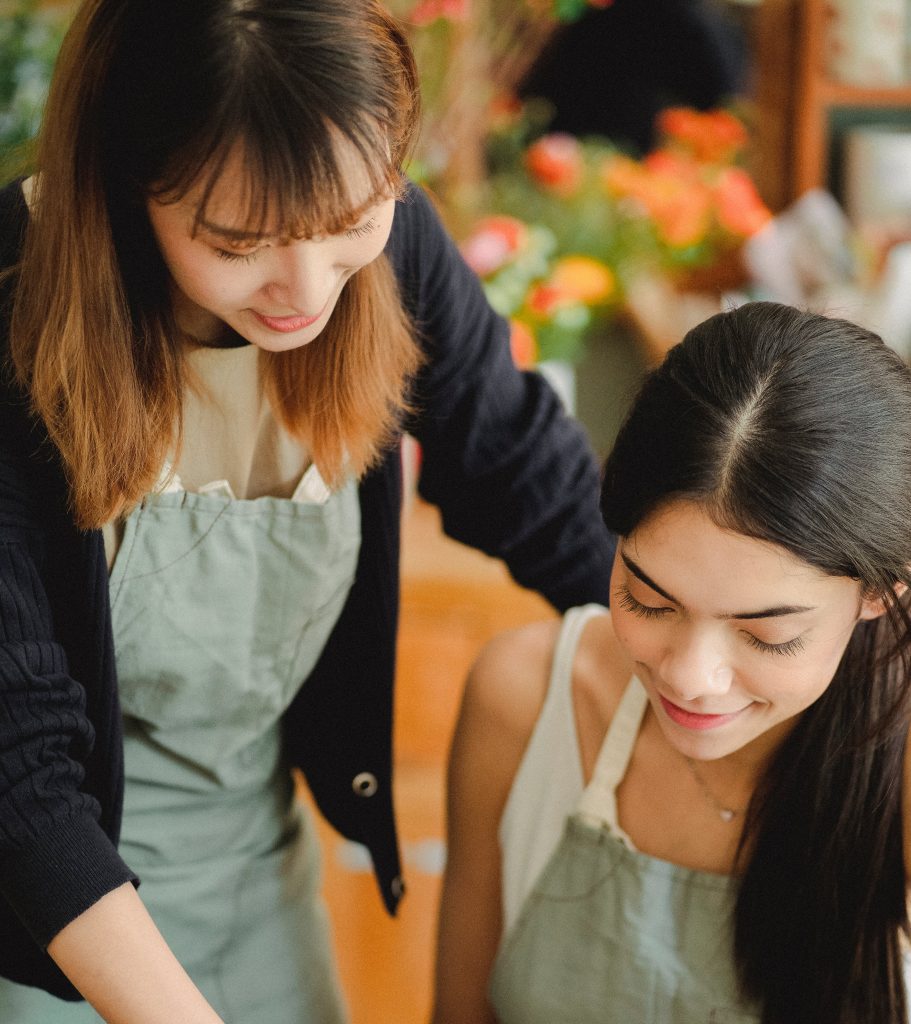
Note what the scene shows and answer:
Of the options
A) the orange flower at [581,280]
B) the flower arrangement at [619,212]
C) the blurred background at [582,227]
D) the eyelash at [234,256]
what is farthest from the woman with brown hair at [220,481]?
the flower arrangement at [619,212]

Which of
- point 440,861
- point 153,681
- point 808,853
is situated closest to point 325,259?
point 153,681

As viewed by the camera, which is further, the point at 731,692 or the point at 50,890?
the point at 731,692

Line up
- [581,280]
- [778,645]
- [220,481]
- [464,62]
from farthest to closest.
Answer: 1. [581,280]
2. [464,62]
3. [220,481]
4. [778,645]

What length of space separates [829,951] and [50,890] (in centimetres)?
72

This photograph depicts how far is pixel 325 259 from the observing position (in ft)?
3.09

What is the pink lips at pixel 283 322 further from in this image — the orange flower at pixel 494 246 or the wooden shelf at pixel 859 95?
the wooden shelf at pixel 859 95

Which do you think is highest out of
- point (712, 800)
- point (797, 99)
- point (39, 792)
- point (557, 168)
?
point (797, 99)

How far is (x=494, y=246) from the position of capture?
2.21 meters

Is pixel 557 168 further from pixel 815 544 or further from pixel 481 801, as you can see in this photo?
pixel 815 544

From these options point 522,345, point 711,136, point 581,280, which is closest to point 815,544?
point 522,345

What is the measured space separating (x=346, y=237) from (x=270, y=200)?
9 centimetres

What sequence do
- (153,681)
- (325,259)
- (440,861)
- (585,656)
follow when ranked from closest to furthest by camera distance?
(325,259)
(153,681)
(585,656)
(440,861)

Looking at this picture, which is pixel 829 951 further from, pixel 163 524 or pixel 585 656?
pixel 163 524

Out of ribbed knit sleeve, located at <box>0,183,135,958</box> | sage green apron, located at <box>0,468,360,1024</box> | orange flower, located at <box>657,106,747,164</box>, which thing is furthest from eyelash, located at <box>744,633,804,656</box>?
orange flower, located at <box>657,106,747,164</box>
